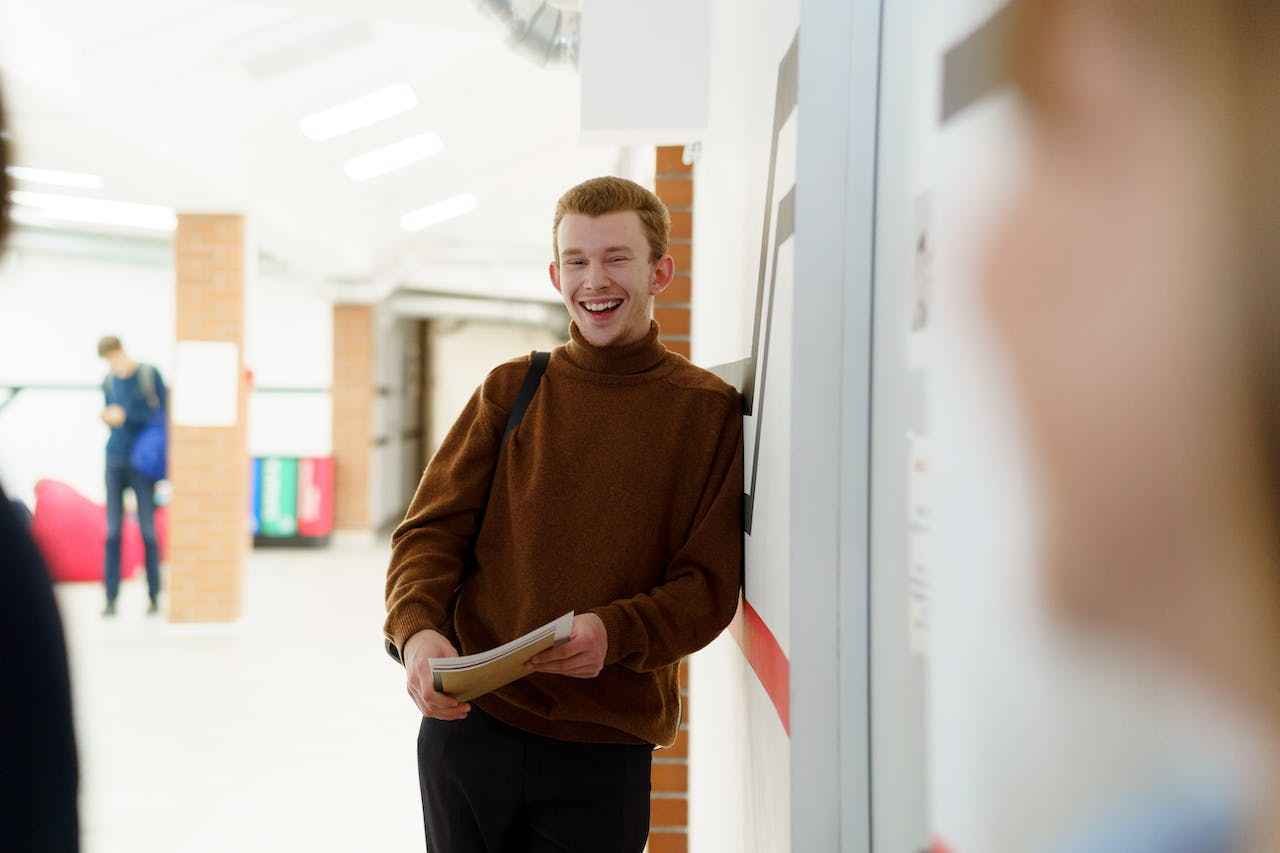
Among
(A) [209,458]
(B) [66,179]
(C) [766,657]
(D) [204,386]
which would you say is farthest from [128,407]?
(C) [766,657]

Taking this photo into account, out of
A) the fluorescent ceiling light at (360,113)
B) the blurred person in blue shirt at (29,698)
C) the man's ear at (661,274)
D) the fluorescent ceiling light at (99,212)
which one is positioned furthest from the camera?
the fluorescent ceiling light at (99,212)

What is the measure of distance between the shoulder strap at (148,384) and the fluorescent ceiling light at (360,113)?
1.90 metres

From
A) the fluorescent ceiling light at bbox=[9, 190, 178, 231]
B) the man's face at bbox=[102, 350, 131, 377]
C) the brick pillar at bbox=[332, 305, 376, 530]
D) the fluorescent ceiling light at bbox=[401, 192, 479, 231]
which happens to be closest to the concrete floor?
the man's face at bbox=[102, 350, 131, 377]

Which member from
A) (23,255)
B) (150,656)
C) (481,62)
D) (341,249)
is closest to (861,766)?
(23,255)

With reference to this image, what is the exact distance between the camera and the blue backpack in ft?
25.3

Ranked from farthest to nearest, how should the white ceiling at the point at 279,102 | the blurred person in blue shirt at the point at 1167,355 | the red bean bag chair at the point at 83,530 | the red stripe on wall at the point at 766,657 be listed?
the red bean bag chair at the point at 83,530, the white ceiling at the point at 279,102, the red stripe on wall at the point at 766,657, the blurred person in blue shirt at the point at 1167,355

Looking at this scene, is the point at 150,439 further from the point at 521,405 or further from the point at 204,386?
the point at 521,405

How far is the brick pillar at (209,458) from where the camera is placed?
7.73m

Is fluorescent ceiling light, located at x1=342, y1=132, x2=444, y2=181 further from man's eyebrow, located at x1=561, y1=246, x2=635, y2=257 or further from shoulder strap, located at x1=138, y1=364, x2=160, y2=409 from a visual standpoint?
man's eyebrow, located at x1=561, y1=246, x2=635, y2=257

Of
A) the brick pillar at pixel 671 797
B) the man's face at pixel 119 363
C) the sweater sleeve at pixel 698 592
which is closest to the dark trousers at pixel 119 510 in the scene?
the man's face at pixel 119 363

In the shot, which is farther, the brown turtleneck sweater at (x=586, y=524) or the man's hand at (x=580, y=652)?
the brown turtleneck sweater at (x=586, y=524)

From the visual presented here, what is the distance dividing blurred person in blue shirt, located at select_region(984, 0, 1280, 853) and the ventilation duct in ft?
12.8

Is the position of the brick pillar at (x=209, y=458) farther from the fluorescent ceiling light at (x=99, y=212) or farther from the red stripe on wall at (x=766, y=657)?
the red stripe on wall at (x=766, y=657)

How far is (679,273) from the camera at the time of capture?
337 cm
